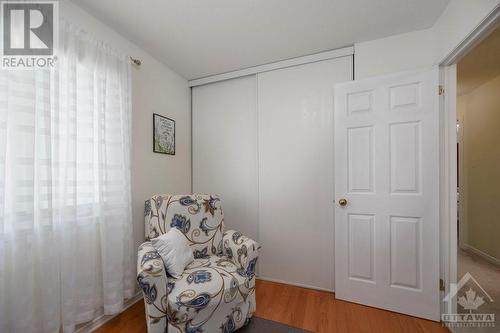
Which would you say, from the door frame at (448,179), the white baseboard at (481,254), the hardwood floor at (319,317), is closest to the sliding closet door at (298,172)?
the hardwood floor at (319,317)

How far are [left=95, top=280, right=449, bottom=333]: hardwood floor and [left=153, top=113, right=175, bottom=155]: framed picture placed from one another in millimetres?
1507

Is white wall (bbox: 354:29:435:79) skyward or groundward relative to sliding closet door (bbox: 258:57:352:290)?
skyward

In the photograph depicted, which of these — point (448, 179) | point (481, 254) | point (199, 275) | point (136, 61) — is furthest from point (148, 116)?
point (481, 254)

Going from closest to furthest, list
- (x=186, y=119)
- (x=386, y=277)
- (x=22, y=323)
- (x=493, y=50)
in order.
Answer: (x=22, y=323) < (x=386, y=277) < (x=493, y=50) < (x=186, y=119)

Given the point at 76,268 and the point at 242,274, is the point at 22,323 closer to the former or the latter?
the point at 76,268

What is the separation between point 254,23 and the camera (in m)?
1.71

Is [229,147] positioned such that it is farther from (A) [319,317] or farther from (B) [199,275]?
(A) [319,317]

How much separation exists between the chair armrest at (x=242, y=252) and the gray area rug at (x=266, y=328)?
0.38 metres

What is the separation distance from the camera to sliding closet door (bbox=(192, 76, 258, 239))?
97.1 inches

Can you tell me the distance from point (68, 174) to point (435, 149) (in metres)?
2.71

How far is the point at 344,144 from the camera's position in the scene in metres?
1.94

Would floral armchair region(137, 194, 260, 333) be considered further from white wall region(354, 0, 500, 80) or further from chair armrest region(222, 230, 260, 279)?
white wall region(354, 0, 500, 80)

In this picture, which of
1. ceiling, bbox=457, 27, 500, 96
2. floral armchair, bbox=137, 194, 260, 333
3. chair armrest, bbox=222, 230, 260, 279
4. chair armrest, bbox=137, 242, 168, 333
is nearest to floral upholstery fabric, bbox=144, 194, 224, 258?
floral armchair, bbox=137, 194, 260, 333

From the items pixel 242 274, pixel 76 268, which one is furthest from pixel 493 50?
pixel 76 268
